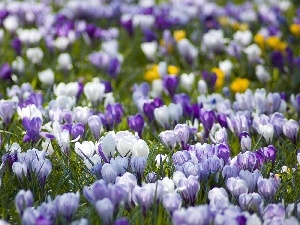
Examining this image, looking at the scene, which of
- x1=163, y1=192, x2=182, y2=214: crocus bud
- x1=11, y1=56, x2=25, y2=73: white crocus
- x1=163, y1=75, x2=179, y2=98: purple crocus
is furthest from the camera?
x1=11, y1=56, x2=25, y2=73: white crocus

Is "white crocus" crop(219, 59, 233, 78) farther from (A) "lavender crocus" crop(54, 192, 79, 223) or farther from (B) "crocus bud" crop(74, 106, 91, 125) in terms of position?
(A) "lavender crocus" crop(54, 192, 79, 223)

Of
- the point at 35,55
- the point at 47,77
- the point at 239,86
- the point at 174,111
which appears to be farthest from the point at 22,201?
the point at 35,55

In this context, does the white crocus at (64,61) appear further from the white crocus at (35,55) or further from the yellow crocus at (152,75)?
the yellow crocus at (152,75)

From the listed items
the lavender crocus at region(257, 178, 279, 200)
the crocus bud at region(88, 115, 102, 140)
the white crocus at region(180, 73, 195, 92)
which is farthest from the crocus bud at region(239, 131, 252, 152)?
the white crocus at region(180, 73, 195, 92)

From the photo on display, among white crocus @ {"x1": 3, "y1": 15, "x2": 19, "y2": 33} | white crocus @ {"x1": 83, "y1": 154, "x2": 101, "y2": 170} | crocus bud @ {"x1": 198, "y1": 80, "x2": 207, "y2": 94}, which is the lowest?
white crocus @ {"x1": 83, "y1": 154, "x2": 101, "y2": 170}

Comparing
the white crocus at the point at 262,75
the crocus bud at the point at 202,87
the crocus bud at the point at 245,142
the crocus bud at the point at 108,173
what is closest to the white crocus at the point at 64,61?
the crocus bud at the point at 202,87

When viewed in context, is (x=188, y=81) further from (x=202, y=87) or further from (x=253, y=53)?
(x=253, y=53)

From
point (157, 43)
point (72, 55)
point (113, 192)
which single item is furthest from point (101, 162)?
point (157, 43)

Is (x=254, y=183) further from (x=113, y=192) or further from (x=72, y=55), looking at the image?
(x=72, y=55)
